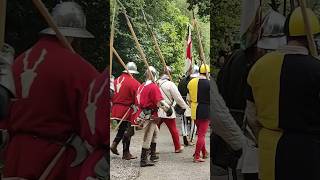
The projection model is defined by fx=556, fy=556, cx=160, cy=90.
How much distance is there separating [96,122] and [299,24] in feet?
3.17

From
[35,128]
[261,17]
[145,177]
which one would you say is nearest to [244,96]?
[261,17]

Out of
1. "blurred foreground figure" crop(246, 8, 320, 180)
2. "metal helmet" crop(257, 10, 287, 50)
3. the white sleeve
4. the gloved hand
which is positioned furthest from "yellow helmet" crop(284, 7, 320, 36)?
the gloved hand

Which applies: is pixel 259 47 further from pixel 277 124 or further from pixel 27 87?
pixel 27 87

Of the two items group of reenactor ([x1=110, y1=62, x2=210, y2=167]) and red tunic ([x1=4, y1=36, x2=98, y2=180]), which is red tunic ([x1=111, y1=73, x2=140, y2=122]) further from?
red tunic ([x1=4, y1=36, x2=98, y2=180])

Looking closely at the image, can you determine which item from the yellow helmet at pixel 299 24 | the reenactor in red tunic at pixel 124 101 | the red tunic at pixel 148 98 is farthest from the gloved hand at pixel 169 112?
the yellow helmet at pixel 299 24

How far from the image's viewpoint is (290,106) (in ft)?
7.82

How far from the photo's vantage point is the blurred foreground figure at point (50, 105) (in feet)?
7.19

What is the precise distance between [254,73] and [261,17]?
29cm

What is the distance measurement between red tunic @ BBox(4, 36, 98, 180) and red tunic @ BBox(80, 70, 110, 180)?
30 millimetres

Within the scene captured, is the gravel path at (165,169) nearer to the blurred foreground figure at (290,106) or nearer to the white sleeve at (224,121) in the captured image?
the white sleeve at (224,121)

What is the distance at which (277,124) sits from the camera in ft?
8.03

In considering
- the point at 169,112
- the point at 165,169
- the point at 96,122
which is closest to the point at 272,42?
the point at 96,122

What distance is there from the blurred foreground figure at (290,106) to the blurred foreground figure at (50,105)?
79 centimetres

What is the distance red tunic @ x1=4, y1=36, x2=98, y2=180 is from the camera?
2189mm
